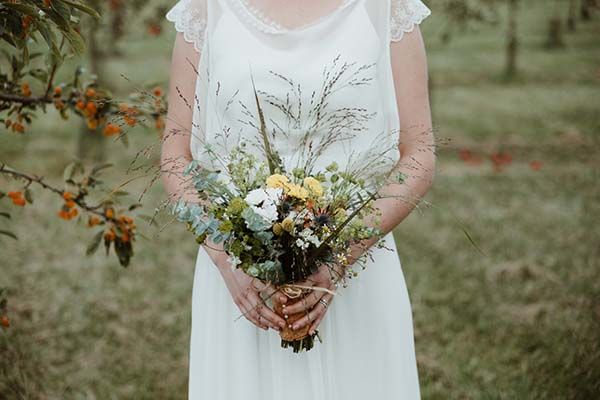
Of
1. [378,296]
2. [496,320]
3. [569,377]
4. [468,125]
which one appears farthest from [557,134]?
[378,296]

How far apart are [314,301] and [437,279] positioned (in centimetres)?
420

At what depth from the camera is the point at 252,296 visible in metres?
1.98

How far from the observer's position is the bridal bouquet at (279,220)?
174cm

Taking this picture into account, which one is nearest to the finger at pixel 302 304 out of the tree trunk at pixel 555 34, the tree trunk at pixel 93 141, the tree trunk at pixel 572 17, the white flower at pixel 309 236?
the white flower at pixel 309 236

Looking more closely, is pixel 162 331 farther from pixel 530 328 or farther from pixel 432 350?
pixel 530 328

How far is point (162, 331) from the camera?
208 inches

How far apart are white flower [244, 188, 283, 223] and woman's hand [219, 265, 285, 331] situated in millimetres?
234

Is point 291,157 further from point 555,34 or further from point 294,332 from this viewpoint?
point 555,34

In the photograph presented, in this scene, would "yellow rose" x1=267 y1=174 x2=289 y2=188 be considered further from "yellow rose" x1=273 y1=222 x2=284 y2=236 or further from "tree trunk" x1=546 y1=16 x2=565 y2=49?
"tree trunk" x1=546 y1=16 x2=565 y2=49

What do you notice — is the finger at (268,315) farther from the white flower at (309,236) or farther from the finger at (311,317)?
the white flower at (309,236)

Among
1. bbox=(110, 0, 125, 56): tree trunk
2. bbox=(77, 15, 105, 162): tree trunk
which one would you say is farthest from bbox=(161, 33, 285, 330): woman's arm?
bbox=(77, 15, 105, 162): tree trunk

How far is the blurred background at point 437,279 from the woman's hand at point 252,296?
0.25m

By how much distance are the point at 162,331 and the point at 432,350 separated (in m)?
1.84

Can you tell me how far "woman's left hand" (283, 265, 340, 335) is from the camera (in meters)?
1.89
